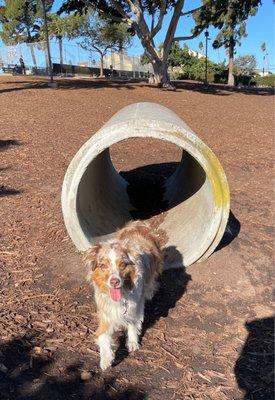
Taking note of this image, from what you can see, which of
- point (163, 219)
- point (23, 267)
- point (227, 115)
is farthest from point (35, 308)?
point (227, 115)

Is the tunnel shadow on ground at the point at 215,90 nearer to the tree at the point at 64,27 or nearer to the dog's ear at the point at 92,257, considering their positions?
the dog's ear at the point at 92,257

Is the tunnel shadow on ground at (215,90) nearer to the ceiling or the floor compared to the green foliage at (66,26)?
nearer to the floor

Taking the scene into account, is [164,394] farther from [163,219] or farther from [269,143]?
[269,143]

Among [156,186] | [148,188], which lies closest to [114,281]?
[148,188]

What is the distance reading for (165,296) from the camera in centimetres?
540

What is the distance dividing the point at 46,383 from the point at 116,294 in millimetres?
925

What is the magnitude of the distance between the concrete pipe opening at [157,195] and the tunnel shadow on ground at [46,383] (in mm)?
1772

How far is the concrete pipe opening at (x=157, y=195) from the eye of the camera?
5348 mm

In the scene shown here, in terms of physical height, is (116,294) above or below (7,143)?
above

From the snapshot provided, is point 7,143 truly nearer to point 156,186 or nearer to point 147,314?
point 156,186

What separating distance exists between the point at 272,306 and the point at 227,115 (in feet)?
47.1

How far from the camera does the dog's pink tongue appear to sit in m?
3.91

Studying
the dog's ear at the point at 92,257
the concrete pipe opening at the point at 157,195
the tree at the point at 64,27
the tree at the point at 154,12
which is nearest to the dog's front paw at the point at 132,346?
the dog's ear at the point at 92,257

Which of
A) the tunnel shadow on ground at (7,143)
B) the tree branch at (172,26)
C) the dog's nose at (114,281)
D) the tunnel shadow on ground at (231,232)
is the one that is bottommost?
the tunnel shadow on ground at (231,232)
